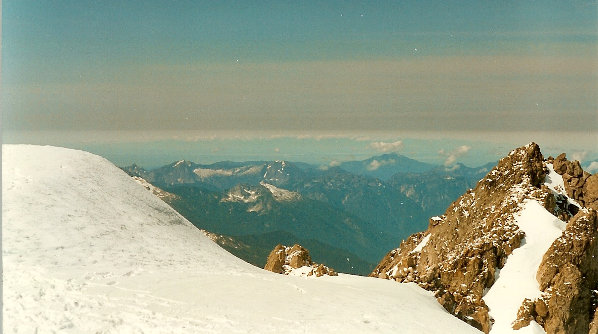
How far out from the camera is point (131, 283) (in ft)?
109

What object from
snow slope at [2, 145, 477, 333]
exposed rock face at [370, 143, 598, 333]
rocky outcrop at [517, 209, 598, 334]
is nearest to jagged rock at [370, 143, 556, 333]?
exposed rock face at [370, 143, 598, 333]

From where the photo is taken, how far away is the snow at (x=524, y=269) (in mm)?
58688

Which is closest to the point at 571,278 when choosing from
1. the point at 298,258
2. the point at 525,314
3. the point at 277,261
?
the point at 525,314

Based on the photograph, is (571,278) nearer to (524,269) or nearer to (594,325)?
(524,269)

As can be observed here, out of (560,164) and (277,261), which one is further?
(560,164)

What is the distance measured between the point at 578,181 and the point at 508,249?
73.5 feet

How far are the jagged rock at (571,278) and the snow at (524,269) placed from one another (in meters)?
1.70

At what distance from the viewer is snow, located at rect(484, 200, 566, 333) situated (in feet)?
193

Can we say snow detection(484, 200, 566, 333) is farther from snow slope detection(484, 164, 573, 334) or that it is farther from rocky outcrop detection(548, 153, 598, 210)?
rocky outcrop detection(548, 153, 598, 210)

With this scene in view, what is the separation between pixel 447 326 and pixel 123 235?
2733 centimetres

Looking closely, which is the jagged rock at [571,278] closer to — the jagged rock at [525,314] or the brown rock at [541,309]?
the brown rock at [541,309]

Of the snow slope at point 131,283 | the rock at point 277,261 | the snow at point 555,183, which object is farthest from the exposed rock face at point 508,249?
the rock at point 277,261

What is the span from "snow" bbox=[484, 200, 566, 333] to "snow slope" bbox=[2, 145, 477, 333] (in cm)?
1380

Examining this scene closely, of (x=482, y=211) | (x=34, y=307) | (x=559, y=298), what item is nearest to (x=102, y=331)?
(x=34, y=307)
